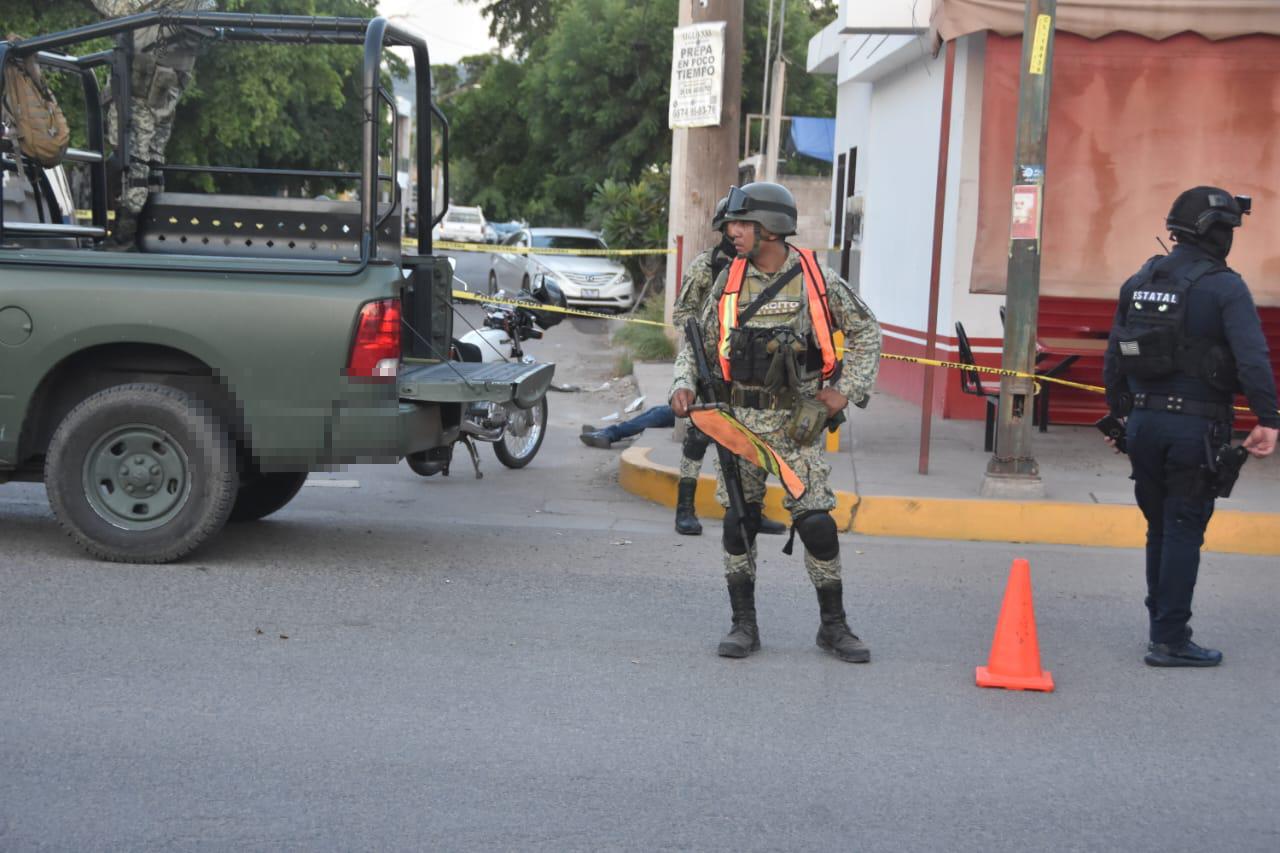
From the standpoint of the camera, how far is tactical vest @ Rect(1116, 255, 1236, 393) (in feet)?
18.3

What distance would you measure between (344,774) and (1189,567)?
3.31m

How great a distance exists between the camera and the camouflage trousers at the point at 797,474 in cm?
555

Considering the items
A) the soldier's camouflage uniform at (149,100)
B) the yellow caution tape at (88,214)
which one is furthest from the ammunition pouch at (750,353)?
the yellow caution tape at (88,214)

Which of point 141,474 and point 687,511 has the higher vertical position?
point 141,474

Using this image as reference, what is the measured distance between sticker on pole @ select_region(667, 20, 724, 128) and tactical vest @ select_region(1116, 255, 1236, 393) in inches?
203

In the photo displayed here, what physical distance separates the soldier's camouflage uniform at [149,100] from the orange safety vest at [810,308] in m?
3.86

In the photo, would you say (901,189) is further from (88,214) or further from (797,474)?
(797,474)

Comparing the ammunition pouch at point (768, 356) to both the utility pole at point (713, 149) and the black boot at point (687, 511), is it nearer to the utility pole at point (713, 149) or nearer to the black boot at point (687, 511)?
the black boot at point (687, 511)

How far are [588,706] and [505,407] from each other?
4.42 meters

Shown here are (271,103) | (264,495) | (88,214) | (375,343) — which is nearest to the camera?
(375,343)

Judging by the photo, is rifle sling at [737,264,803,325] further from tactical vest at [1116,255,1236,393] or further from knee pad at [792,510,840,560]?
tactical vest at [1116,255,1236,393]

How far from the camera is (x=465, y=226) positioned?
179 feet

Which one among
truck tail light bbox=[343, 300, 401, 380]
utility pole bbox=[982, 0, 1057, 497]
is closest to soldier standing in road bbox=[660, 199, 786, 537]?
truck tail light bbox=[343, 300, 401, 380]

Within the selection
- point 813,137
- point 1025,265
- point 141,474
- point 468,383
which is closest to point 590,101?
point 813,137
